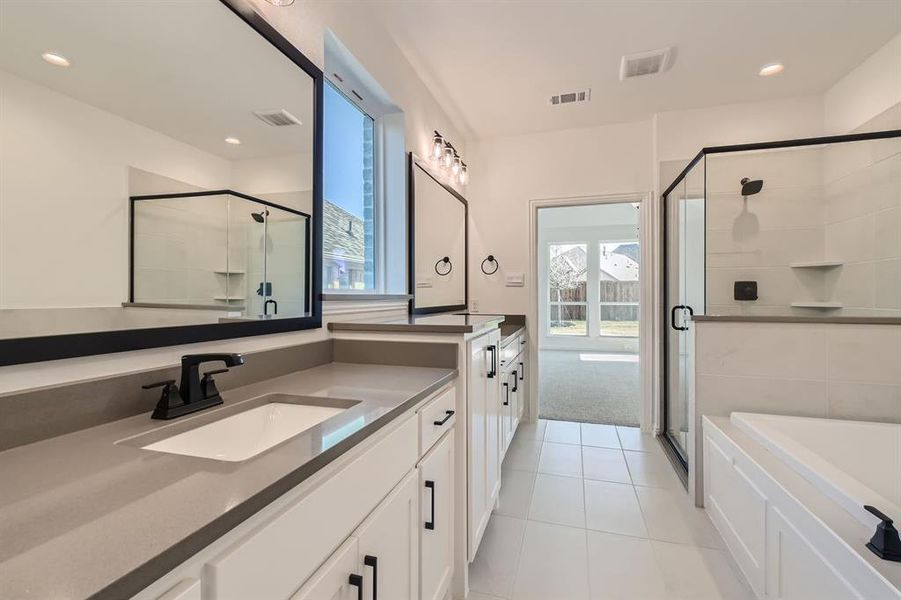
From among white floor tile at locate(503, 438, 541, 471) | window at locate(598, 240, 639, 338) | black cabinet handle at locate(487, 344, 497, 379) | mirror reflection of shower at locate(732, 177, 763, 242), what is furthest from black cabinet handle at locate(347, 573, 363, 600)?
window at locate(598, 240, 639, 338)

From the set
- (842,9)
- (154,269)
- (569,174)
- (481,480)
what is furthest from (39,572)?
(569,174)

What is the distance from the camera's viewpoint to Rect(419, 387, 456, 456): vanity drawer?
118 centimetres

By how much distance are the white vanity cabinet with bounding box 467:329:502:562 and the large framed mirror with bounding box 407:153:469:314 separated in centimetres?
Result: 73

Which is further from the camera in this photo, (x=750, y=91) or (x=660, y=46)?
(x=750, y=91)

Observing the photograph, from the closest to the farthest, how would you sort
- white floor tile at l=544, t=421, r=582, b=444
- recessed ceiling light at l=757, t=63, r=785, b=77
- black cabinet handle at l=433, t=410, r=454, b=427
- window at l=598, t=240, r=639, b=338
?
1. black cabinet handle at l=433, t=410, r=454, b=427
2. recessed ceiling light at l=757, t=63, r=785, b=77
3. white floor tile at l=544, t=421, r=582, b=444
4. window at l=598, t=240, r=639, b=338

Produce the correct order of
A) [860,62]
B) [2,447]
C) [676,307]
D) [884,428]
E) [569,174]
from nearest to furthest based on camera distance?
1. [2,447]
2. [884,428]
3. [860,62]
4. [676,307]
5. [569,174]

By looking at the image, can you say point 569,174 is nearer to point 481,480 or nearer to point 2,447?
→ point 481,480

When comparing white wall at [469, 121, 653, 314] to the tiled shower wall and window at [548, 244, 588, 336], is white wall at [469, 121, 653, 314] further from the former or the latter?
window at [548, 244, 588, 336]

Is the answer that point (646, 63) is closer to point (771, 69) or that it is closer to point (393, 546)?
point (771, 69)

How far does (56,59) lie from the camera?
0.79 m

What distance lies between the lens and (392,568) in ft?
3.25

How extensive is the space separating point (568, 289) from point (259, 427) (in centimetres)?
706

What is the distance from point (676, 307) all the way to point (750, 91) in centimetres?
169

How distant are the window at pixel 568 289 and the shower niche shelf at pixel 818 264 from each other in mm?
4581
